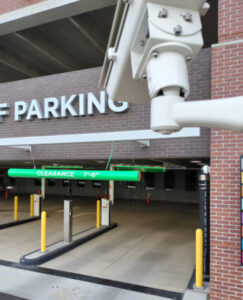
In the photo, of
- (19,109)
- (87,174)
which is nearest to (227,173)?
(87,174)

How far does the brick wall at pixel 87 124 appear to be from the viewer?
6.81m

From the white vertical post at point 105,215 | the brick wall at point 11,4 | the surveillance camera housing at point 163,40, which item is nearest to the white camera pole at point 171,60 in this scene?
the surveillance camera housing at point 163,40

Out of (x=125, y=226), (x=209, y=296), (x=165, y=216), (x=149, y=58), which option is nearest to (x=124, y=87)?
(x=149, y=58)

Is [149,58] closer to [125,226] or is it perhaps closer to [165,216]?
[125,226]

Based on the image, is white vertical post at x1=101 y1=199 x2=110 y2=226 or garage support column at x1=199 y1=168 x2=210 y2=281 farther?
white vertical post at x1=101 y1=199 x2=110 y2=226

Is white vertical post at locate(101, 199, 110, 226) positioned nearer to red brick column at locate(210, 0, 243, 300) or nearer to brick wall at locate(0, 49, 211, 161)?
brick wall at locate(0, 49, 211, 161)

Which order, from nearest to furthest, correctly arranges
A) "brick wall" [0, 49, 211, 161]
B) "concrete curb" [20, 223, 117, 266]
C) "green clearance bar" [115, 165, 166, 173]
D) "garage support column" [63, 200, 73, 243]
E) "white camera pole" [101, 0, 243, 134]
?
"white camera pole" [101, 0, 243, 134] → "brick wall" [0, 49, 211, 161] → "concrete curb" [20, 223, 117, 266] → "garage support column" [63, 200, 73, 243] → "green clearance bar" [115, 165, 166, 173]

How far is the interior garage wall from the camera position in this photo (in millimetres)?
23250

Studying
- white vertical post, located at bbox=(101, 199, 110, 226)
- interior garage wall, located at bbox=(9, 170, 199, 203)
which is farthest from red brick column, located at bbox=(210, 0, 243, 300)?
interior garage wall, located at bbox=(9, 170, 199, 203)

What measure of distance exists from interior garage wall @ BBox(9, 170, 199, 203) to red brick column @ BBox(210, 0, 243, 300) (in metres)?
17.9

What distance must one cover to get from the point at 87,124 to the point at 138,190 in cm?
1748

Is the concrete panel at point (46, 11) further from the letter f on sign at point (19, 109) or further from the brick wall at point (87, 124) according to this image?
the letter f on sign at point (19, 109)

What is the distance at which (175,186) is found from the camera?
23.5 meters

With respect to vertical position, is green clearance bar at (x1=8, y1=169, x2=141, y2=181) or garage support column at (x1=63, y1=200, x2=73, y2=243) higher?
green clearance bar at (x1=8, y1=169, x2=141, y2=181)
